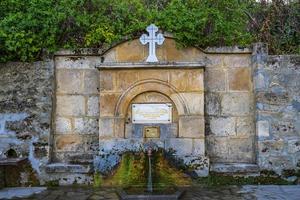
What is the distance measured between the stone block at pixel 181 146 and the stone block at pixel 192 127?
0.07 metres

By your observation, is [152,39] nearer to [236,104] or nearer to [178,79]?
[178,79]

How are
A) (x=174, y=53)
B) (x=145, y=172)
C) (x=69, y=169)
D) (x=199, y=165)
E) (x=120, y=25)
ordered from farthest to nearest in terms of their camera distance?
(x=120, y=25)
(x=174, y=53)
(x=69, y=169)
(x=199, y=165)
(x=145, y=172)

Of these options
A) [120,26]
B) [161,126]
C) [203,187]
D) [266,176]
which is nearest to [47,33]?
[120,26]

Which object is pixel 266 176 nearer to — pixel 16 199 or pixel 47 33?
pixel 16 199

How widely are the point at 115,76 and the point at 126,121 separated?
66 cm

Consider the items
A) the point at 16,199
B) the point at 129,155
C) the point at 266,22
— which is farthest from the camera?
the point at 266,22

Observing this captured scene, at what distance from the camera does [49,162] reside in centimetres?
632

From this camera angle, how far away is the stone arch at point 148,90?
20.2 feet

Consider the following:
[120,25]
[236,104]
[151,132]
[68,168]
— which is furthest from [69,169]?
[236,104]

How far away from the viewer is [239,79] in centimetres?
638

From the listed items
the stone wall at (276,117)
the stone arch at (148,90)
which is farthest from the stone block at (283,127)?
the stone arch at (148,90)

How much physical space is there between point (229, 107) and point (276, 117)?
679 millimetres

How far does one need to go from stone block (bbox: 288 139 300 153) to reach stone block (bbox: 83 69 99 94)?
288cm

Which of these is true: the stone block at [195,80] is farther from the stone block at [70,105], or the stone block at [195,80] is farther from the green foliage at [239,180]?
the stone block at [70,105]
